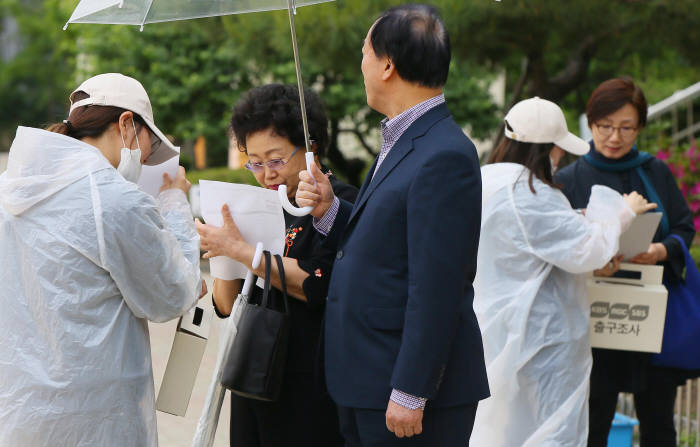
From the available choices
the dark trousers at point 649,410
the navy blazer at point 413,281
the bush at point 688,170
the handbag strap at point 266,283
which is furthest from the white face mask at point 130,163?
the bush at point 688,170

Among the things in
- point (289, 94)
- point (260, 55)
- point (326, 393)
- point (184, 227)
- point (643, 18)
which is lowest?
point (326, 393)

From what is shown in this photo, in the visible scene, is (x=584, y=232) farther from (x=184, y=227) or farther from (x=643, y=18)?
(x=643, y=18)

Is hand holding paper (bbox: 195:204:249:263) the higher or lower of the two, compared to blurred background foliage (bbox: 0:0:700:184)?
lower

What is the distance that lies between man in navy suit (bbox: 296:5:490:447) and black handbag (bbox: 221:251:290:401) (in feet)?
0.56

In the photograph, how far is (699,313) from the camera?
415cm

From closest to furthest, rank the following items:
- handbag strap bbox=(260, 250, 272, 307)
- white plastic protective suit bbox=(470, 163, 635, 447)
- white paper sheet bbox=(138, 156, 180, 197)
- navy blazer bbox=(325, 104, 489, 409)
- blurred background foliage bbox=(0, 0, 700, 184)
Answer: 1. navy blazer bbox=(325, 104, 489, 409)
2. handbag strap bbox=(260, 250, 272, 307)
3. white paper sheet bbox=(138, 156, 180, 197)
4. white plastic protective suit bbox=(470, 163, 635, 447)
5. blurred background foliage bbox=(0, 0, 700, 184)

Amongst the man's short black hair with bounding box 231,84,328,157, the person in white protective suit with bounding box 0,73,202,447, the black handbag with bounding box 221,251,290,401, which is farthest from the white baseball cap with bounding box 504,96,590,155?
the person in white protective suit with bounding box 0,73,202,447

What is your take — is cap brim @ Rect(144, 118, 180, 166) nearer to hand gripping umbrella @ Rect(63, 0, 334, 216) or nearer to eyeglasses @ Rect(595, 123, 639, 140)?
hand gripping umbrella @ Rect(63, 0, 334, 216)

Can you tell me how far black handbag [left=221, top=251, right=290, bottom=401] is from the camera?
276 centimetres

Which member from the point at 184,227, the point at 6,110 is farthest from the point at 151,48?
the point at 6,110

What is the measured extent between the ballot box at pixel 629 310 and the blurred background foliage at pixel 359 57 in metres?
2.42

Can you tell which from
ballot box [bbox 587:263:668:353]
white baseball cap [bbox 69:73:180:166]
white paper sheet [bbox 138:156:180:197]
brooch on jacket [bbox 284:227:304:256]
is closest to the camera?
white baseball cap [bbox 69:73:180:166]

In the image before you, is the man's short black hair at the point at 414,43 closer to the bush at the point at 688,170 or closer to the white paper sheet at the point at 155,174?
the white paper sheet at the point at 155,174

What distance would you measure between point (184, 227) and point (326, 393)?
669 mm
